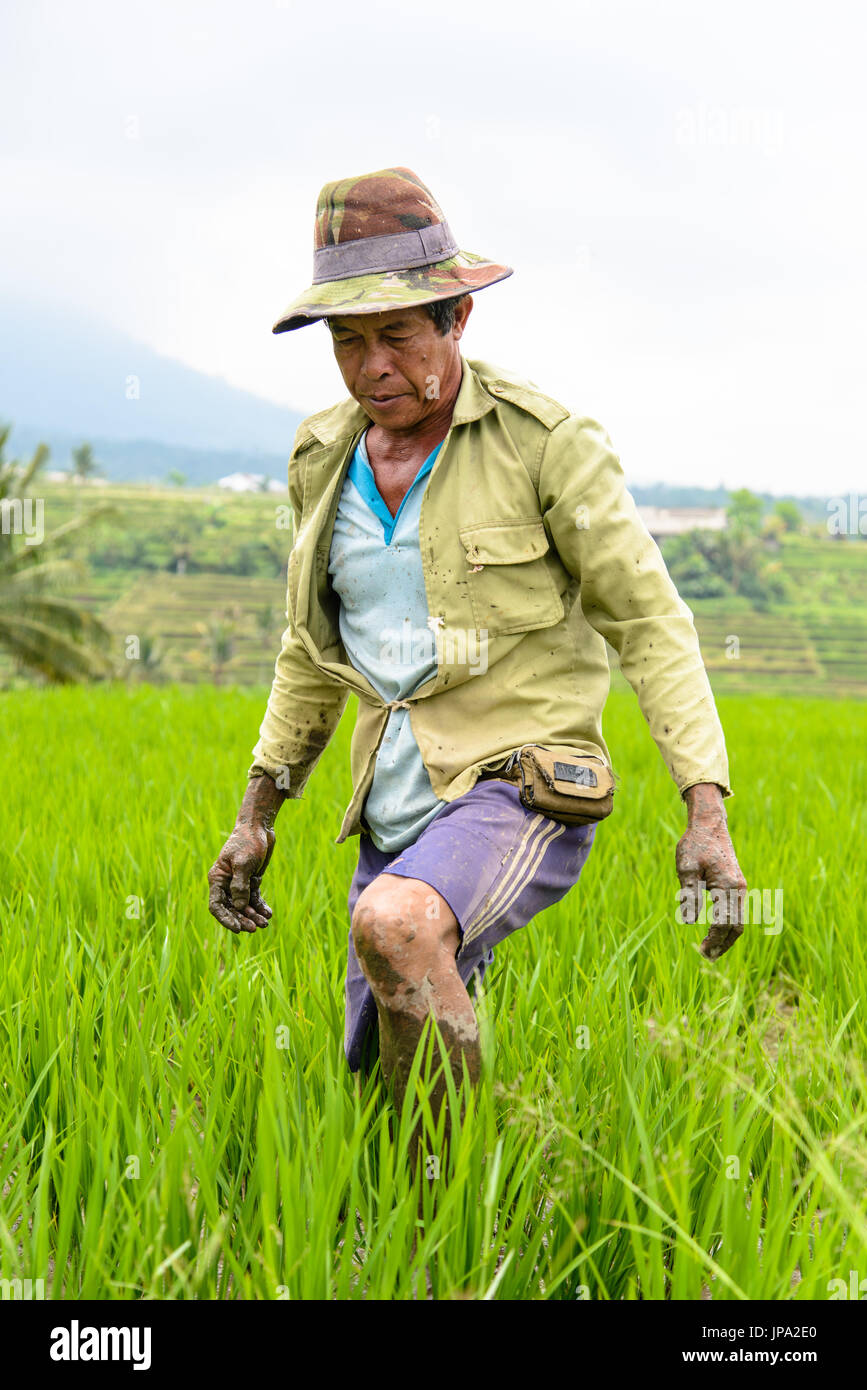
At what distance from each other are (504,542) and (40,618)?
1716cm

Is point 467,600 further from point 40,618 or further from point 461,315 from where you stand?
point 40,618

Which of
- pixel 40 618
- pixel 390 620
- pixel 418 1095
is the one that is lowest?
pixel 418 1095

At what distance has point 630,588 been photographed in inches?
74.4

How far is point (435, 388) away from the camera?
6.36 ft

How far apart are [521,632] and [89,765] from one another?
374cm

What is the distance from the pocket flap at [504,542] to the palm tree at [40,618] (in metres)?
16.1

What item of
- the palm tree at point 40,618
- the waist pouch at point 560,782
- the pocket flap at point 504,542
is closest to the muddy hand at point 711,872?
the waist pouch at point 560,782

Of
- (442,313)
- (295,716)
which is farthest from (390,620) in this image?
(442,313)

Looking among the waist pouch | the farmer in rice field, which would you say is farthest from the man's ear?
the waist pouch

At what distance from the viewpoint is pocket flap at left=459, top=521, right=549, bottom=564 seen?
1924 mm

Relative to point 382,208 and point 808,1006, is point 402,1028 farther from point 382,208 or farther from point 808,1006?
point 808,1006

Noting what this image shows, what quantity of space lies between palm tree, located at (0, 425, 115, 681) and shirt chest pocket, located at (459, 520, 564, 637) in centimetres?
1609

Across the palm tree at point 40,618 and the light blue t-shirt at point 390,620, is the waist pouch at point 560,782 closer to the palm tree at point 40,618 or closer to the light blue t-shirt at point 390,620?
the light blue t-shirt at point 390,620
